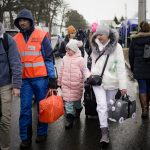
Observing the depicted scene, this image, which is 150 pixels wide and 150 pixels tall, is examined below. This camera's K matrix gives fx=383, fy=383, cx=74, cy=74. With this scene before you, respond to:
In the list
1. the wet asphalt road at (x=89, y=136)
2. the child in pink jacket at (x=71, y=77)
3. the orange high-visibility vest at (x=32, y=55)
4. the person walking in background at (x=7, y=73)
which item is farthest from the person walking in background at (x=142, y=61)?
the person walking in background at (x=7, y=73)

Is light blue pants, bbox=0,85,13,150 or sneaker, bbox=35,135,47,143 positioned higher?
light blue pants, bbox=0,85,13,150

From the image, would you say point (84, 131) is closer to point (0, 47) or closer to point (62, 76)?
point (62, 76)

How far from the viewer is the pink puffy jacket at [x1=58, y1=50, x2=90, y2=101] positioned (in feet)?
21.6

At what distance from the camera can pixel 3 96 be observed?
4.86 metres

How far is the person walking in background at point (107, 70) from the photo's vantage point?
18.5 ft

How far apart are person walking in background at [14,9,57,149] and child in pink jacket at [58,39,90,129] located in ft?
3.22

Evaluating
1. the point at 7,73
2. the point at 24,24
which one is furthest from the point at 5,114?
the point at 24,24

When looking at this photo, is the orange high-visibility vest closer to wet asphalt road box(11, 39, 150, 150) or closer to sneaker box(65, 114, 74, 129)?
wet asphalt road box(11, 39, 150, 150)

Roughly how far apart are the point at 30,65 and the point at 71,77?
1.32 meters

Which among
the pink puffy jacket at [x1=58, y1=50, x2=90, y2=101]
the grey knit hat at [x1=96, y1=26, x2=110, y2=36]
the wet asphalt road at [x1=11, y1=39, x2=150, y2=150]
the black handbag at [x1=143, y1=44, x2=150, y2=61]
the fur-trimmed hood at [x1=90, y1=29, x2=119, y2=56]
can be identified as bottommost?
the wet asphalt road at [x1=11, y1=39, x2=150, y2=150]

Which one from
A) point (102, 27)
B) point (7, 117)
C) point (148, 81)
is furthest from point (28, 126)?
point (148, 81)

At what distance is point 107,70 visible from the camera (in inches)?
225

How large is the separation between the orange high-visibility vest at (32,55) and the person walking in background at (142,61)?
2.16 metres

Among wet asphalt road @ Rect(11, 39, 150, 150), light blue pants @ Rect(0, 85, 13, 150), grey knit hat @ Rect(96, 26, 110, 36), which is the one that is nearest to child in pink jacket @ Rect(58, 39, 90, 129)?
wet asphalt road @ Rect(11, 39, 150, 150)
